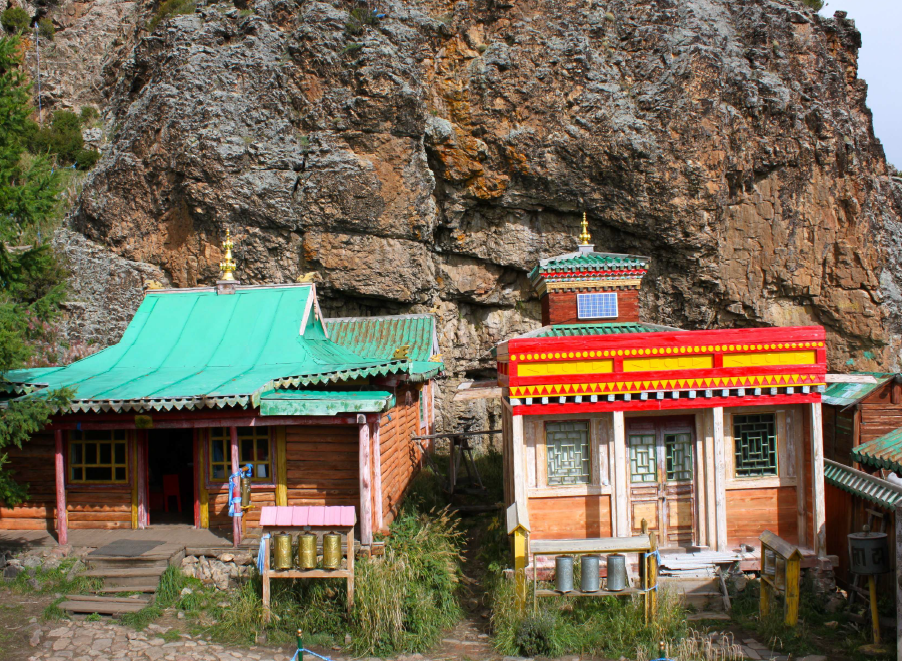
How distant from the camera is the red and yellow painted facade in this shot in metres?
10.0

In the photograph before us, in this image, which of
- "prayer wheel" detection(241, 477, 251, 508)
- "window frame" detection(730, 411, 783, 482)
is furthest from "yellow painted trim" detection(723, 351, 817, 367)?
"prayer wheel" detection(241, 477, 251, 508)

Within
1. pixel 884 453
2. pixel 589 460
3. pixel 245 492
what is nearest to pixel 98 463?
pixel 245 492

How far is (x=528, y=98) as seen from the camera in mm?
25688

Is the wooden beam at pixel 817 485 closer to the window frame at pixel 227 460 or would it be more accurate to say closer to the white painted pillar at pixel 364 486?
the white painted pillar at pixel 364 486

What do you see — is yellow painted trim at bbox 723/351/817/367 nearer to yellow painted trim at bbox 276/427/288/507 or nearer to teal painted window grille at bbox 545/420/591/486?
teal painted window grille at bbox 545/420/591/486

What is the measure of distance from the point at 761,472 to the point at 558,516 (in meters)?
3.53

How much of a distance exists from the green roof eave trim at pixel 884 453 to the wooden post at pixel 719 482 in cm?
213

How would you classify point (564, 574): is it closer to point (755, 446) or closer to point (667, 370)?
Answer: point (667, 370)

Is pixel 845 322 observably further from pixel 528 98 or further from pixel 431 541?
pixel 431 541

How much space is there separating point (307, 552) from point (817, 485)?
801cm

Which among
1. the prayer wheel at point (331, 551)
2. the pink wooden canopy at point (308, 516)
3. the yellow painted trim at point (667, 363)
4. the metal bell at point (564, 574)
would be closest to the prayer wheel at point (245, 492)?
the pink wooden canopy at point (308, 516)

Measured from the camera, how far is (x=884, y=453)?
9.40 meters

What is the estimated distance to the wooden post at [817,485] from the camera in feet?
32.1

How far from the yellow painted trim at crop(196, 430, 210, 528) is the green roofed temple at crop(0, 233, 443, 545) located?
0.02 metres
